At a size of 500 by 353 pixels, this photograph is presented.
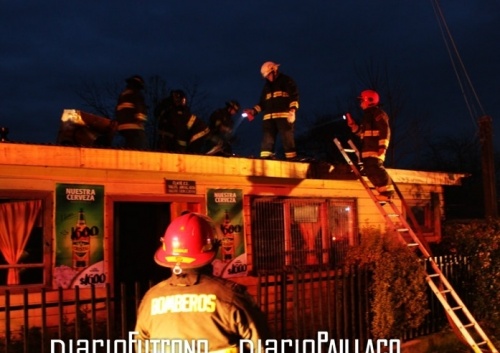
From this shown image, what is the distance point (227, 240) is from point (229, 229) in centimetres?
17

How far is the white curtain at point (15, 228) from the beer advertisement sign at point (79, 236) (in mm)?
327

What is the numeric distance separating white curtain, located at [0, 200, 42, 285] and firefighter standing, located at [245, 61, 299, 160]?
149 inches

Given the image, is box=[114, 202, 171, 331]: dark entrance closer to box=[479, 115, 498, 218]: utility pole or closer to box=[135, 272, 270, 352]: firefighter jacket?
box=[135, 272, 270, 352]: firefighter jacket

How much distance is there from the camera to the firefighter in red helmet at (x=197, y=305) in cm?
302

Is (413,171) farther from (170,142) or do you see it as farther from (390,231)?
(170,142)

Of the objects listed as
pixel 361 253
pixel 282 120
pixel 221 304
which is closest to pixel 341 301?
pixel 361 253

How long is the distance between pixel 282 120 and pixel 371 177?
190 centimetres

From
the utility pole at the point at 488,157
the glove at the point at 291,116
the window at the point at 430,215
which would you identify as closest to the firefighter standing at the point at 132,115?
the glove at the point at 291,116

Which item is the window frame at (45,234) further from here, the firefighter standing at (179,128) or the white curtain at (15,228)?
the firefighter standing at (179,128)

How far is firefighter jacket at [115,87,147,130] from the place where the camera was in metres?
8.81

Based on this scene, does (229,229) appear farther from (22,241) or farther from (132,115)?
(22,241)

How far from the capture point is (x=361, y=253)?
815 centimetres

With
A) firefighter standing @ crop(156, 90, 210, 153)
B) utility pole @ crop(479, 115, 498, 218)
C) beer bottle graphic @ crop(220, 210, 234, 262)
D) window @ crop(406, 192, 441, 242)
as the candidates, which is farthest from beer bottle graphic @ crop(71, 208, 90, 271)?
utility pole @ crop(479, 115, 498, 218)

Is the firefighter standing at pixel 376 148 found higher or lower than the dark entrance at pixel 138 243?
higher
